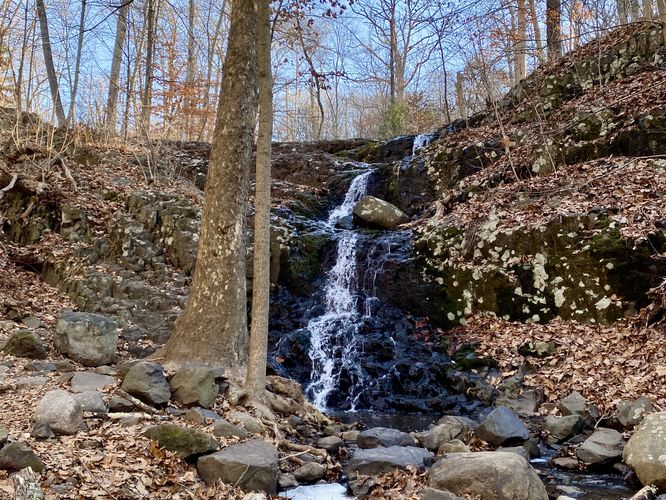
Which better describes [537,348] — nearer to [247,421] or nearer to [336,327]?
[336,327]

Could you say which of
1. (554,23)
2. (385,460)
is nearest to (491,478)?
(385,460)

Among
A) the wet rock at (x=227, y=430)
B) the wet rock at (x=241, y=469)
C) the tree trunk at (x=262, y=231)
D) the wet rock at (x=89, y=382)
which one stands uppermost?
the tree trunk at (x=262, y=231)

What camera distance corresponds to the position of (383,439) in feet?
17.7

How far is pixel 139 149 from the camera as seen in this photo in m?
13.6

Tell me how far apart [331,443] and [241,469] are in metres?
1.73

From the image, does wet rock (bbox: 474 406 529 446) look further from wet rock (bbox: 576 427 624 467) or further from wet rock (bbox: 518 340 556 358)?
wet rock (bbox: 518 340 556 358)

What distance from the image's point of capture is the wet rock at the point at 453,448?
202 inches

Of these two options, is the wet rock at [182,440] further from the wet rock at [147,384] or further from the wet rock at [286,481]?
the wet rock at [147,384]

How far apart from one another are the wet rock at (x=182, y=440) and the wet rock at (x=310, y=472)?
832 millimetres

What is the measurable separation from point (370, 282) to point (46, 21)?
12692mm

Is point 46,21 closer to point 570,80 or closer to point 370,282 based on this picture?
point 370,282

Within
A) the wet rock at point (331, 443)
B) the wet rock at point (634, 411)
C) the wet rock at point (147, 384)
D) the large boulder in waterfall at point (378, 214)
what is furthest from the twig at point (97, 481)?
the large boulder in waterfall at point (378, 214)

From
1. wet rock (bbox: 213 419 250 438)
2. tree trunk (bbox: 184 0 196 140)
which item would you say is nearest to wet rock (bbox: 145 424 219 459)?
wet rock (bbox: 213 419 250 438)

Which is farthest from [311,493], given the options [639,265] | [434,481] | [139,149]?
[139,149]
